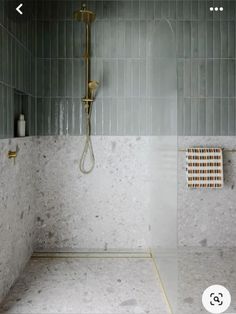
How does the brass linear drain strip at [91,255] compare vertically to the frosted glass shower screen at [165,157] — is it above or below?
below

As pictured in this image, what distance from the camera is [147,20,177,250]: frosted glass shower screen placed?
7.26 ft

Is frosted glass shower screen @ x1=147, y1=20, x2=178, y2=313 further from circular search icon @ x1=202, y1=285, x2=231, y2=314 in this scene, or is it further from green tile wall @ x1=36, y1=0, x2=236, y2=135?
green tile wall @ x1=36, y1=0, x2=236, y2=135

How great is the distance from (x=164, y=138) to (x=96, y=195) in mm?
1189

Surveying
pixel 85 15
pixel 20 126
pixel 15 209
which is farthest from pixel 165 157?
pixel 85 15

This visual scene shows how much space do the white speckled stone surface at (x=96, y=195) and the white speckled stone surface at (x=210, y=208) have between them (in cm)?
35

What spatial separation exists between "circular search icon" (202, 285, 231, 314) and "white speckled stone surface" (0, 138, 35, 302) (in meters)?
1.30

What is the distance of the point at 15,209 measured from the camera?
278cm

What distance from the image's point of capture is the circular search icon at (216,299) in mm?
2393

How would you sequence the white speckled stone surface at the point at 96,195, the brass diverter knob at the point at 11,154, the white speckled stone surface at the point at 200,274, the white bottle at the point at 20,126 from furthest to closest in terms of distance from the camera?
the white speckled stone surface at the point at 96,195
the white bottle at the point at 20,126
the brass diverter knob at the point at 11,154
the white speckled stone surface at the point at 200,274

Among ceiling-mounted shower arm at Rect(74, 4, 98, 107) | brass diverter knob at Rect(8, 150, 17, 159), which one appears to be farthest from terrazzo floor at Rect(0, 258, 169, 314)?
ceiling-mounted shower arm at Rect(74, 4, 98, 107)

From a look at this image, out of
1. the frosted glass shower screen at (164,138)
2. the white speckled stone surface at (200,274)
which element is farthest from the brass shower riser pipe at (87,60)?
the white speckled stone surface at (200,274)

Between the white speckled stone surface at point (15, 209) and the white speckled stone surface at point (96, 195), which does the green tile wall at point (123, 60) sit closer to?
the white speckled stone surface at point (96, 195)

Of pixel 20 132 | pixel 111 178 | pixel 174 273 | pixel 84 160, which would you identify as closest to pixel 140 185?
A: pixel 111 178

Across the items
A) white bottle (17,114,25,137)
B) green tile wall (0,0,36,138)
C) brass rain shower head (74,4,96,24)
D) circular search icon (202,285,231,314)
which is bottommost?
circular search icon (202,285,231,314)
